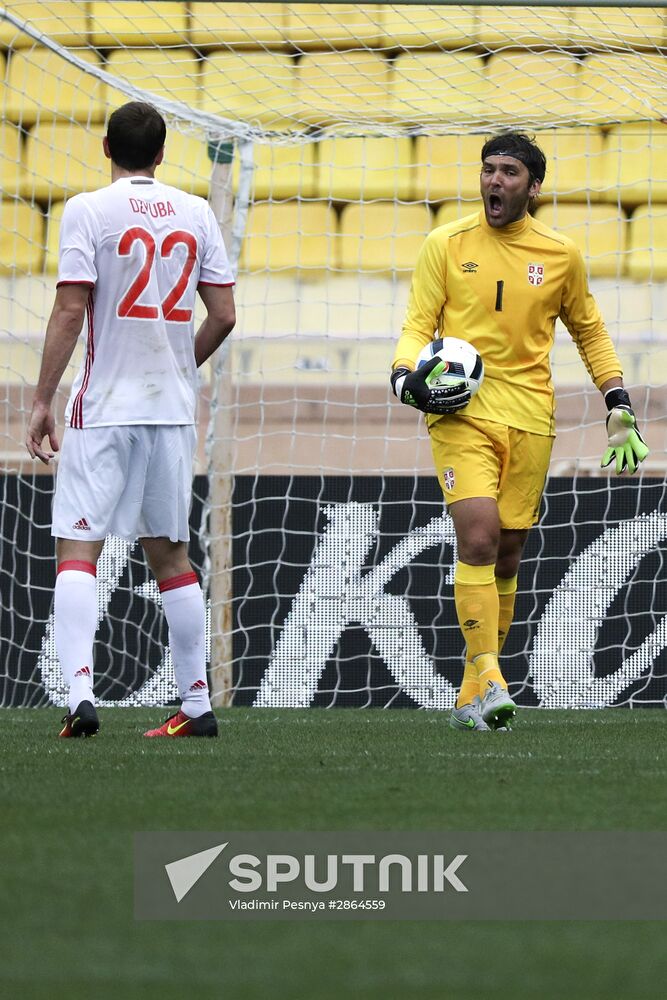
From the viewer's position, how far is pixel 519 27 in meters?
7.47

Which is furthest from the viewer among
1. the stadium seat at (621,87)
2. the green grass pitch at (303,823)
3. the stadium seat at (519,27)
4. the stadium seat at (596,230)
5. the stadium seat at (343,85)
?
the stadium seat at (596,230)

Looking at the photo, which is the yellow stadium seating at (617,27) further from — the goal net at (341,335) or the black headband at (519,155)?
the black headband at (519,155)

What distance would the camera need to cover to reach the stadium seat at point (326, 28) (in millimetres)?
8305

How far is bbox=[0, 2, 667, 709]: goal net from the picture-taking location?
562 cm

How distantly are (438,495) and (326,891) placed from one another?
3.69 metres

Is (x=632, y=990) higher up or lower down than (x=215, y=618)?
higher up

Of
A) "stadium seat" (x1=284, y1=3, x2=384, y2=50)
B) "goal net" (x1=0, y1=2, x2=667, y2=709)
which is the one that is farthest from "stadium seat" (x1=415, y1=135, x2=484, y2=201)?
"stadium seat" (x1=284, y1=3, x2=384, y2=50)

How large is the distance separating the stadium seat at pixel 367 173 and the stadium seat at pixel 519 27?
0.72m

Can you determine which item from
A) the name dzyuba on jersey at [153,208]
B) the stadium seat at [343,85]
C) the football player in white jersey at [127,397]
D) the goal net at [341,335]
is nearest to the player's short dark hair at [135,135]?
the football player in white jersey at [127,397]

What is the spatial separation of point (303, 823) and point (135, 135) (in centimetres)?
201

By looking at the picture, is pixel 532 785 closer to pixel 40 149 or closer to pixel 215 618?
pixel 215 618

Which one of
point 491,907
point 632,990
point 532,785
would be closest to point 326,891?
point 491,907

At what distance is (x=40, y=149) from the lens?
8.02 m

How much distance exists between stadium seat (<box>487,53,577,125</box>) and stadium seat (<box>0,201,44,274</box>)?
2.41 metres
